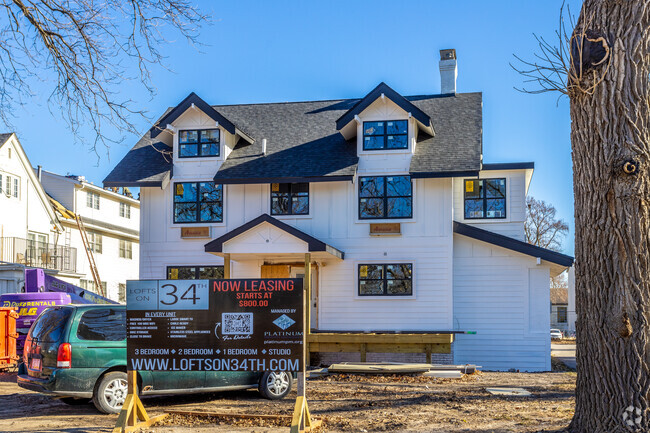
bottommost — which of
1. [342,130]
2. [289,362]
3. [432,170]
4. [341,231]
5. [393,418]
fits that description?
[393,418]

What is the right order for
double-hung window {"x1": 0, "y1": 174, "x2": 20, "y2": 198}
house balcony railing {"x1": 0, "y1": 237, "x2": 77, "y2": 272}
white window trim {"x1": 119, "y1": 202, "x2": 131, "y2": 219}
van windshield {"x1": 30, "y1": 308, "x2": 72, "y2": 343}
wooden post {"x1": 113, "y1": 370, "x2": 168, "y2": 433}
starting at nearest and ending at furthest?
wooden post {"x1": 113, "y1": 370, "x2": 168, "y2": 433}, van windshield {"x1": 30, "y1": 308, "x2": 72, "y2": 343}, house balcony railing {"x1": 0, "y1": 237, "x2": 77, "y2": 272}, double-hung window {"x1": 0, "y1": 174, "x2": 20, "y2": 198}, white window trim {"x1": 119, "y1": 202, "x2": 131, "y2": 219}

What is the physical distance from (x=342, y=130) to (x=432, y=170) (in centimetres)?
324

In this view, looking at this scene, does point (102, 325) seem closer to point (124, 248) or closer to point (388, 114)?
point (388, 114)

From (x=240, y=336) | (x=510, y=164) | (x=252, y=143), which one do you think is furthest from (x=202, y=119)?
(x=240, y=336)

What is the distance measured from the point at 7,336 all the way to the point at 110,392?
8497 millimetres

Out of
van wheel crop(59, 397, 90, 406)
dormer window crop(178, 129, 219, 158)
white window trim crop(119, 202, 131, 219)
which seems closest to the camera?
van wheel crop(59, 397, 90, 406)

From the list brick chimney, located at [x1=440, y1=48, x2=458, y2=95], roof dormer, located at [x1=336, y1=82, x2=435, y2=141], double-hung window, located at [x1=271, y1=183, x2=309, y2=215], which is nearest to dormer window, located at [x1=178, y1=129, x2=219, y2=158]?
double-hung window, located at [x1=271, y1=183, x2=309, y2=215]

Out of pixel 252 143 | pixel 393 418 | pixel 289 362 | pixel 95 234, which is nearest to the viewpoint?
pixel 289 362

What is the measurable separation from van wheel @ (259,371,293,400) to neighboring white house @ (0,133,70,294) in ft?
75.5

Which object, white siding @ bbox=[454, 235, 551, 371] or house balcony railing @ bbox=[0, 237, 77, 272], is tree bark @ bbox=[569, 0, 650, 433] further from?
house balcony railing @ bbox=[0, 237, 77, 272]

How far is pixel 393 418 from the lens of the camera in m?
10.2

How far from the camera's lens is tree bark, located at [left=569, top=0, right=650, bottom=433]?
24.1ft

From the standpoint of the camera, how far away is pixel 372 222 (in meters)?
21.1

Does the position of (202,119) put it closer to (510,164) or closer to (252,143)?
(252,143)
